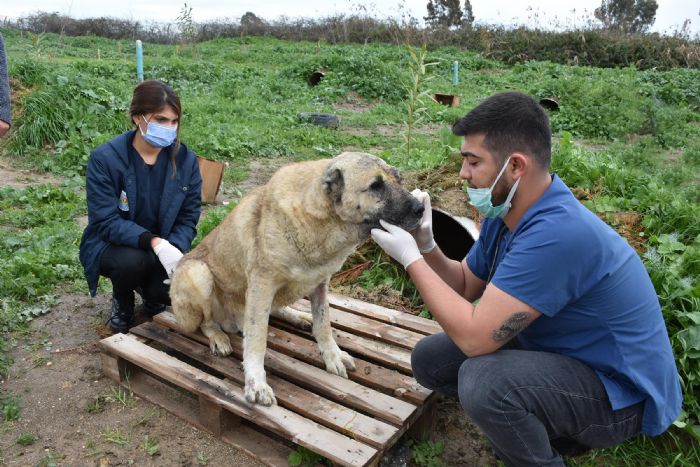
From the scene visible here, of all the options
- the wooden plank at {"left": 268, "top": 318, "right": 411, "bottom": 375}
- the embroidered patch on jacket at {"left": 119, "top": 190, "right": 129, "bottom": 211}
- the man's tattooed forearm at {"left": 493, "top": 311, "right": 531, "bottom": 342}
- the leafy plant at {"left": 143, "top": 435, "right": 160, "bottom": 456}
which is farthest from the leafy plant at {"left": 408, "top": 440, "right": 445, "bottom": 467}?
the embroidered patch on jacket at {"left": 119, "top": 190, "right": 129, "bottom": 211}

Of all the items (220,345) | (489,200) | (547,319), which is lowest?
(220,345)

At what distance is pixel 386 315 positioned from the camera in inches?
159

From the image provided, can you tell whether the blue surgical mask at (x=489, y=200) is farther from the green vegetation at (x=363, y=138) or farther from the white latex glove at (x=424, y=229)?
the green vegetation at (x=363, y=138)

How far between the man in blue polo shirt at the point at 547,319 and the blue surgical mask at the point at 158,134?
2216 mm

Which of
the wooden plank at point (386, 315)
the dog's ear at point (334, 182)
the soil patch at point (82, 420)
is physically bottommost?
the soil patch at point (82, 420)

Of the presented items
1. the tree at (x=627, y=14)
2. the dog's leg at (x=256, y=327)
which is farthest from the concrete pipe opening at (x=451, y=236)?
the tree at (x=627, y=14)

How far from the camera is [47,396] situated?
344 cm

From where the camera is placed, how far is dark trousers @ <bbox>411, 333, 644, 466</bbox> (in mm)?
2301

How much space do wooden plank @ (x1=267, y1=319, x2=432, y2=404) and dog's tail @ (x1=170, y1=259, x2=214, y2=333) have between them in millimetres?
509

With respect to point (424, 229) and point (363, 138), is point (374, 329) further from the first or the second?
point (363, 138)

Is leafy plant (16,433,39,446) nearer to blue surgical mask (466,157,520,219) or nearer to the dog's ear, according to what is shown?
the dog's ear

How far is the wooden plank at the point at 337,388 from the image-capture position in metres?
2.95

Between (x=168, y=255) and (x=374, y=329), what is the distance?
4.94 ft

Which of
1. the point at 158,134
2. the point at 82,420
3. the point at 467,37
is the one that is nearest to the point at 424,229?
the point at 158,134
